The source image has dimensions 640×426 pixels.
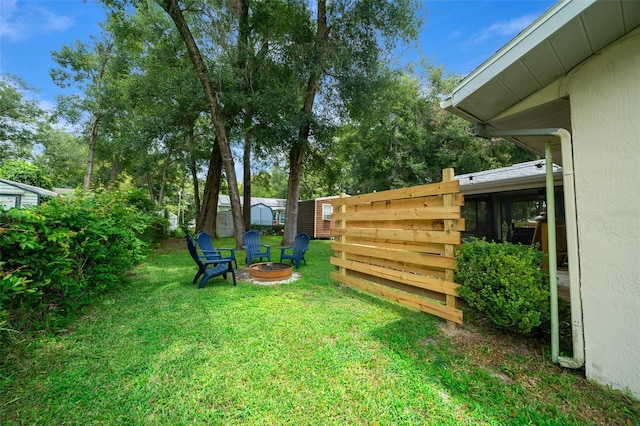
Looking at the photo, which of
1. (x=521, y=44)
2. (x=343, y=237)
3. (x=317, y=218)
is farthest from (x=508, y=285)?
(x=317, y=218)

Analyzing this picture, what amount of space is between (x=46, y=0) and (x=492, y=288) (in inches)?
515

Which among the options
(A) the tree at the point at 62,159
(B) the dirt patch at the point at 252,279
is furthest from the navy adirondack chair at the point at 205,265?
(A) the tree at the point at 62,159

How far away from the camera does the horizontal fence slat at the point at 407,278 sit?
3.02 meters

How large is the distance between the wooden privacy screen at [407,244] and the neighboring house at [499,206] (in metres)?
4.73

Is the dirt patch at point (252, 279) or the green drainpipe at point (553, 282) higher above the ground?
the green drainpipe at point (553, 282)

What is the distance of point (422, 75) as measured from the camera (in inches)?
605

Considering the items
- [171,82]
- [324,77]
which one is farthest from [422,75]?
[171,82]

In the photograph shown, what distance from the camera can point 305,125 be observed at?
968 cm

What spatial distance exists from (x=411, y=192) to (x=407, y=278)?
47.3 inches

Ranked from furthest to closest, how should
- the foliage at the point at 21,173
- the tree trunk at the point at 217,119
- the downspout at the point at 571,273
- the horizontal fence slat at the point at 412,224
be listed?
the foliage at the point at 21,173, the tree trunk at the point at 217,119, the horizontal fence slat at the point at 412,224, the downspout at the point at 571,273

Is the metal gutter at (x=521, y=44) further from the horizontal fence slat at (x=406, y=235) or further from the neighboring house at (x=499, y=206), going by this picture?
the neighboring house at (x=499, y=206)

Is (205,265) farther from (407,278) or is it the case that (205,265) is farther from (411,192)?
(411,192)

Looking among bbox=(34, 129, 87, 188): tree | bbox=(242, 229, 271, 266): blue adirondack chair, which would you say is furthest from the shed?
bbox=(34, 129, 87, 188): tree

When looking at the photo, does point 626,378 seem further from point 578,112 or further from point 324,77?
point 324,77
